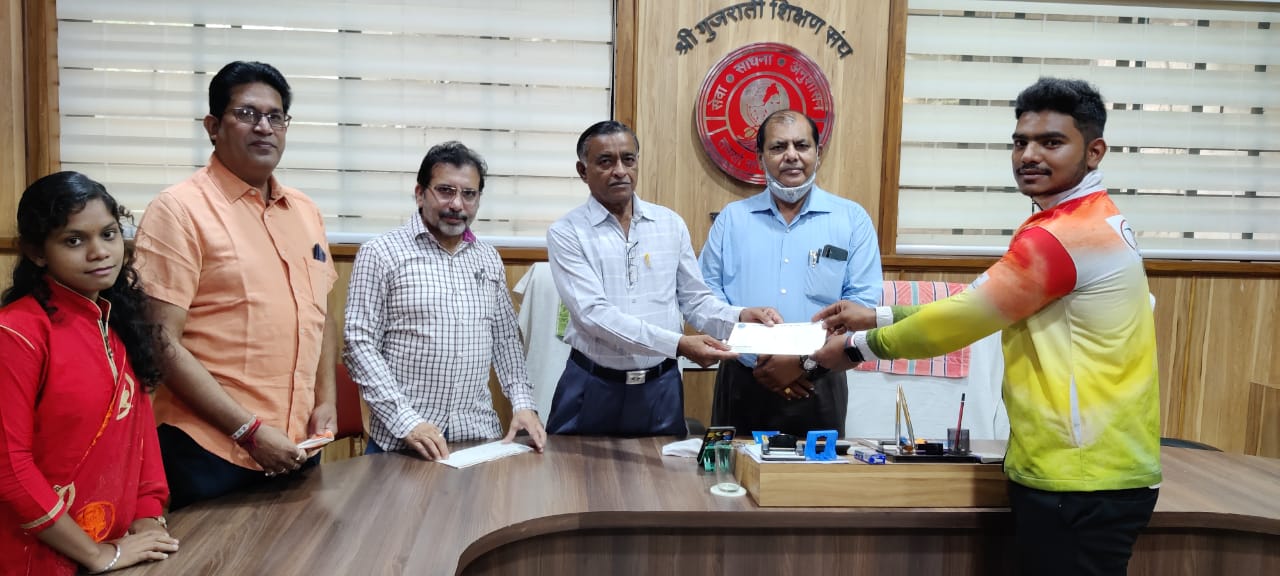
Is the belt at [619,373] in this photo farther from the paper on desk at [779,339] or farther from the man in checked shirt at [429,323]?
the paper on desk at [779,339]

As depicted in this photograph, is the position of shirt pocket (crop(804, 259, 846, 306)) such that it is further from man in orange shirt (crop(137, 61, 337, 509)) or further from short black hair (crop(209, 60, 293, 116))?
short black hair (crop(209, 60, 293, 116))

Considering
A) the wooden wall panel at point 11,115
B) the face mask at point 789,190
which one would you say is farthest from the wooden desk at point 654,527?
the wooden wall panel at point 11,115

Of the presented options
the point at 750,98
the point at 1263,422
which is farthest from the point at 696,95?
the point at 1263,422

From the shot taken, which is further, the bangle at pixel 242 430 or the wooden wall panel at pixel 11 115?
the wooden wall panel at pixel 11 115

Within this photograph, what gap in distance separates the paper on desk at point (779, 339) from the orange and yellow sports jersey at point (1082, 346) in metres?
0.55

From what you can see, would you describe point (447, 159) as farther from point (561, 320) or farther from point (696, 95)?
point (696, 95)

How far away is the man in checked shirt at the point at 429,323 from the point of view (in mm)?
2168

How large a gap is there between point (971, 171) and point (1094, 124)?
2225mm

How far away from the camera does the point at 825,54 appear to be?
11.8 ft

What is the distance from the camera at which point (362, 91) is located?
3541mm

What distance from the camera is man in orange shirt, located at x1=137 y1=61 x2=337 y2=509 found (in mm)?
1737

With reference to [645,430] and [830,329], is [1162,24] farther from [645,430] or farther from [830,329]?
[645,430]

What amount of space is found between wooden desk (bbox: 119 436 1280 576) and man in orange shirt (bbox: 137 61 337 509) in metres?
0.12

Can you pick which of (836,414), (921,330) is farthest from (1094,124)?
(836,414)
